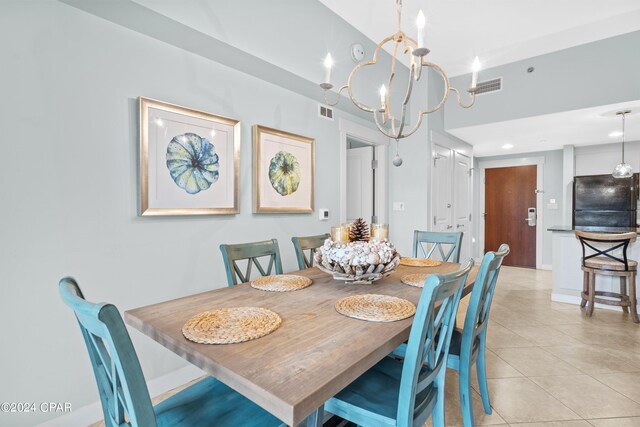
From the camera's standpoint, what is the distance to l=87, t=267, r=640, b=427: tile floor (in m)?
1.72

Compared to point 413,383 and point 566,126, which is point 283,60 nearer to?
point 413,383

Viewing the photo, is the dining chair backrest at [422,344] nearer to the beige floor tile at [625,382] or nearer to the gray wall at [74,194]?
the gray wall at [74,194]

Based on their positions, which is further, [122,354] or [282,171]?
[282,171]

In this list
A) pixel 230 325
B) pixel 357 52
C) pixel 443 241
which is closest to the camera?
pixel 230 325

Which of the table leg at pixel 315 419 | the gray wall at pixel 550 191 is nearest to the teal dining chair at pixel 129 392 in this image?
the table leg at pixel 315 419

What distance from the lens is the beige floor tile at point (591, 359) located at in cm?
221

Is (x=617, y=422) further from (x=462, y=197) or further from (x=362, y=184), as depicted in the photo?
(x=462, y=197)

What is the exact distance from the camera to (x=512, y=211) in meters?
5.98

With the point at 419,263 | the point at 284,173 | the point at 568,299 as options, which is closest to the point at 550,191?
the point at 568,299

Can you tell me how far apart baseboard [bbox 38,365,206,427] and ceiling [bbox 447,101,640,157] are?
4.11 meters

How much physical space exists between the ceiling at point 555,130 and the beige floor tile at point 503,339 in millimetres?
2449

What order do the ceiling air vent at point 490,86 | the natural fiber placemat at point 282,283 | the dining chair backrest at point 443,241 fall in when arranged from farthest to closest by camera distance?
1. the ceiling air vent at point 490,86
2. the dining chair backrest at point 443,241
3. the natural fiber placemat at point 282,283

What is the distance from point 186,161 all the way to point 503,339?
9.71 ft

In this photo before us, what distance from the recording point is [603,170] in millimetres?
5020
